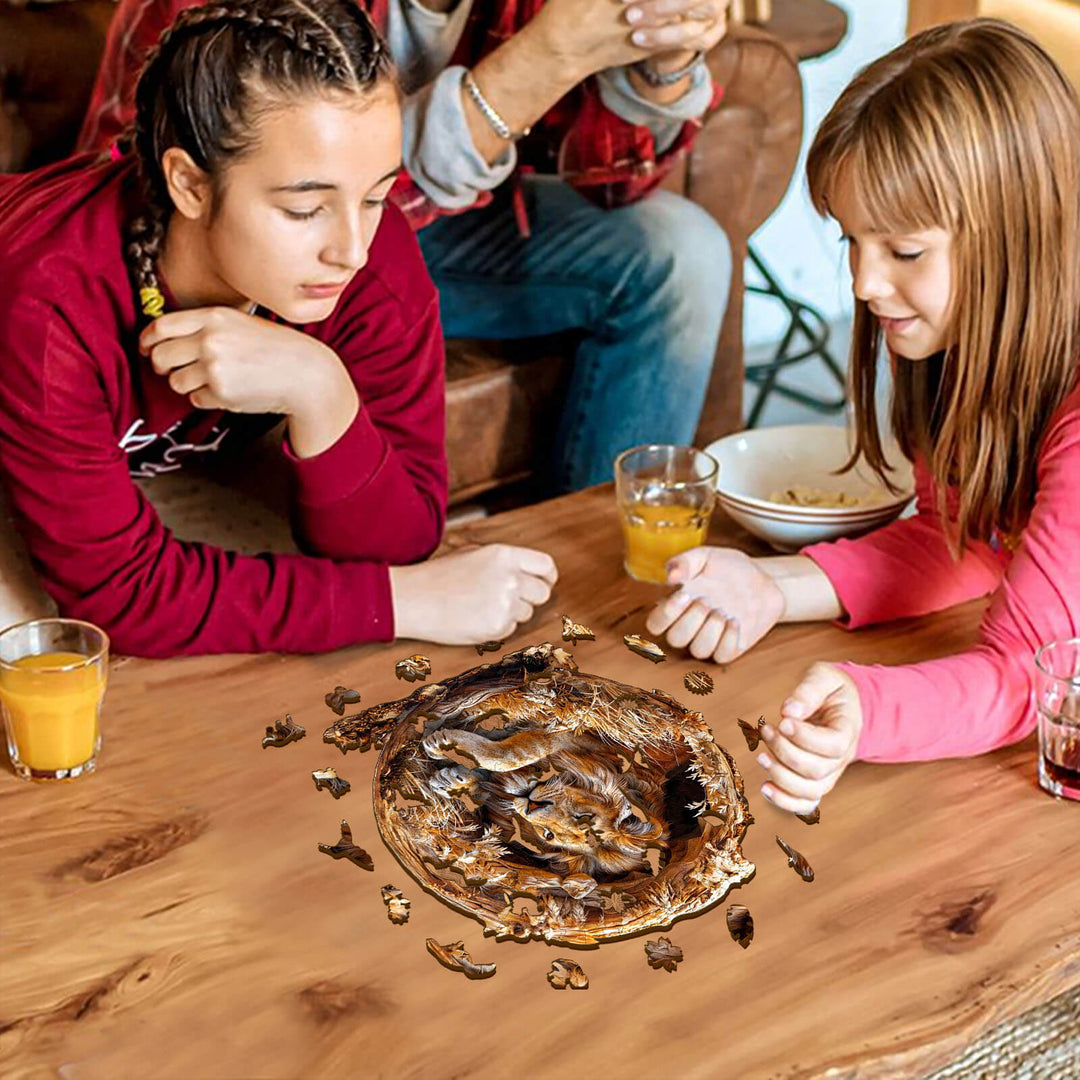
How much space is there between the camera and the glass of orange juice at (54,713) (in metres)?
1.17

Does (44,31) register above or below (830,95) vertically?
above

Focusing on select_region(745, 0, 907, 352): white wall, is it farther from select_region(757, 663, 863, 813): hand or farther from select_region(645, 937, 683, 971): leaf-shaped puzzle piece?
select_region(645, 937, 683, 971): leaf-shaped puzzle piece

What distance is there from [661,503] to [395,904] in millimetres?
599

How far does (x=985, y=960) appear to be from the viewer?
39.2 inches

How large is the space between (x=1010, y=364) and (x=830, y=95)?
A: 2.21 meters

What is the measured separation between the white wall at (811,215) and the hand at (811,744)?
2.27 m

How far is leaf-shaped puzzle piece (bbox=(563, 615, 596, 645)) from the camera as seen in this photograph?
138 cm

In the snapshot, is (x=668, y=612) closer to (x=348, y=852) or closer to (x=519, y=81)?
(x=348, y=852)

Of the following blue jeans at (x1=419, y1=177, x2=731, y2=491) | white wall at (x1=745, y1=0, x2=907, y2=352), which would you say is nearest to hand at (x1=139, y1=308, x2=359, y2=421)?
blue jeans at (x1=419, y1=177, x2=731, y2=491)

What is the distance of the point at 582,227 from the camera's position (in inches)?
82.4

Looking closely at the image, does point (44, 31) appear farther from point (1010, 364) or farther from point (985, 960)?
point (985, 960)

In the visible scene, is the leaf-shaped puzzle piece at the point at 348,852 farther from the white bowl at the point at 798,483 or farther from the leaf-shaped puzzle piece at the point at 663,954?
the white bowl at the point at 798,483

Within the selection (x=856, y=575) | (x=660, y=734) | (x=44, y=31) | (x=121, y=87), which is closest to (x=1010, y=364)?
(x=856, y=575)

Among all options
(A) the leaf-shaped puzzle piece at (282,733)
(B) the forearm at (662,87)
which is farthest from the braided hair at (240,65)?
(B) the forearm at (662,87)
